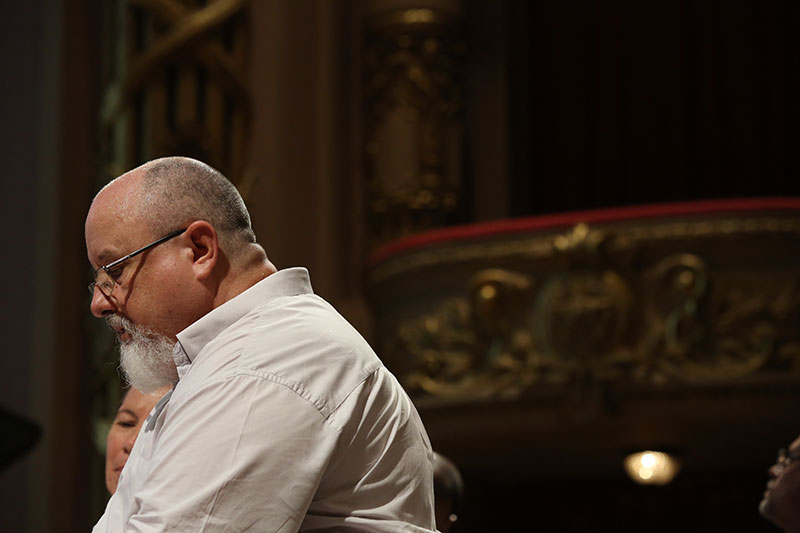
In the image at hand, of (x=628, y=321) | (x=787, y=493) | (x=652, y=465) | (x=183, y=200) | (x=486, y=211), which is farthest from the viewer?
(x=486, y=211)

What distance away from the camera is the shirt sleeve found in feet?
5.06

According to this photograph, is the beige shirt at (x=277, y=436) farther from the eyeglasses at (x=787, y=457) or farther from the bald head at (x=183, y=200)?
the eyeglasses at (x=787, y=457)

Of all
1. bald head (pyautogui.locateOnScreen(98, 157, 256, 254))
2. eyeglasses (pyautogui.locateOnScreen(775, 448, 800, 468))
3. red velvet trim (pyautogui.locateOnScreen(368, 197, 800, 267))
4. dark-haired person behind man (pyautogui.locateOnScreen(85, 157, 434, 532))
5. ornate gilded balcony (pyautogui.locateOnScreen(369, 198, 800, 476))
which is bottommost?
ornate gilded balcony (pyautogui.locateOnScreen(369, 198, 800, 476))

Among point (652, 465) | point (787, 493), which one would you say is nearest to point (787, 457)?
point (787, 493)

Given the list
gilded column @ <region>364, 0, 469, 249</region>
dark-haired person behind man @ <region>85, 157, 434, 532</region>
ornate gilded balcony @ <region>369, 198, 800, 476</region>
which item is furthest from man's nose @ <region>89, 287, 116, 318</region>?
gilded column @ <region>364, 0, 469, 249</region>

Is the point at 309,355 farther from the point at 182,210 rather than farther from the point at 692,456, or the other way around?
the point at 692,456

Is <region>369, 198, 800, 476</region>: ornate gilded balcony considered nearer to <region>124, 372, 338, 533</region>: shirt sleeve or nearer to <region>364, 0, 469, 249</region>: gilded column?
<region>364, 0, 469, 249</region>: gilded column

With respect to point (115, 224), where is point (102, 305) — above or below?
below

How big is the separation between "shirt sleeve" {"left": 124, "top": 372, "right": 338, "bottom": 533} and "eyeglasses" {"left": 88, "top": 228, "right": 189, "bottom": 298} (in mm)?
310

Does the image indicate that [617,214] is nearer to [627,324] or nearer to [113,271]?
[627,324]

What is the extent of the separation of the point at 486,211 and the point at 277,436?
6.96 m

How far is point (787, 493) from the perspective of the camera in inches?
99.6

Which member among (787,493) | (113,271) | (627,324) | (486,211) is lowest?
(627,324)

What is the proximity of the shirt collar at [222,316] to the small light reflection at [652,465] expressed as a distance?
18.0ft
